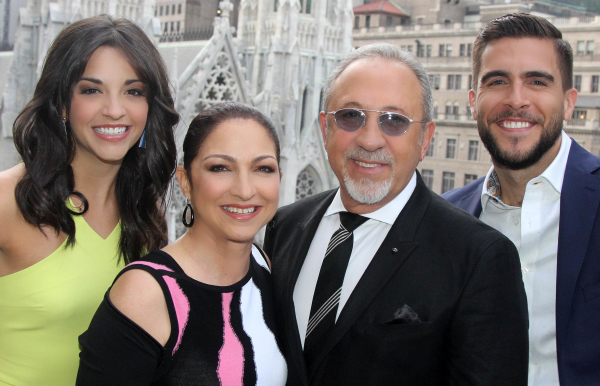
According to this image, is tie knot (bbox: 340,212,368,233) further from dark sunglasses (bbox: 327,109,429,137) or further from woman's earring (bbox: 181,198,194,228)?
woman's earring (bbox: 181,198,194,228)

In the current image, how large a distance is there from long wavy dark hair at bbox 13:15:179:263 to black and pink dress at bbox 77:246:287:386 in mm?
892

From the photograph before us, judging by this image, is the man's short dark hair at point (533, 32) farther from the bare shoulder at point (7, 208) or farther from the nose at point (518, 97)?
the bare shoulder at point (7, 208)

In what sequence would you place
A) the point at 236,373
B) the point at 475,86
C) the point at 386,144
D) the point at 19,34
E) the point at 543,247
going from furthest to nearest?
the point at 19,34 → the point at 475,86 → the point at 543,247 → the point at 386,144 → the point at 236,373

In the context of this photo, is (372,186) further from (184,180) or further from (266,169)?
(184,180)

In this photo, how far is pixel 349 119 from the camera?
3527 millimetres

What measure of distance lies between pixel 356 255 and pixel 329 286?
219 mm

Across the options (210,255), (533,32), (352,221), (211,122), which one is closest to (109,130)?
(211,122)

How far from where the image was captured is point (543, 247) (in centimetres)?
399

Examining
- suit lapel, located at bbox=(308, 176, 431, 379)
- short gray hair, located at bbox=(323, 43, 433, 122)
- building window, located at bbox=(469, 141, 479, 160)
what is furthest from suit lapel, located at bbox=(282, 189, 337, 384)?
building window, located at bbox=(469, 141, 479, 160)

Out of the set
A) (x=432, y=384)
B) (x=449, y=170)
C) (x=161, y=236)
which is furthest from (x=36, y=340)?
(x=449, y=170)

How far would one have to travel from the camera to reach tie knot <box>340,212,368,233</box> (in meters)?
3.56

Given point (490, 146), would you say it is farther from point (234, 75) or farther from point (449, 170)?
point (449, 170)

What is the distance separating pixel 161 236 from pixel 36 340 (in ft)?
3.17

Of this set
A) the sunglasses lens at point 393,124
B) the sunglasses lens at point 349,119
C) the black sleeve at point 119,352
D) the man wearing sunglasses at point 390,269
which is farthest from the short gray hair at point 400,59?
the black sleeve at point 119,352
